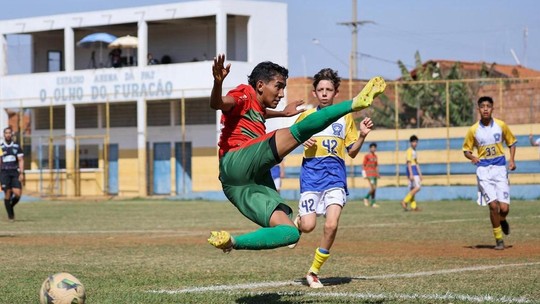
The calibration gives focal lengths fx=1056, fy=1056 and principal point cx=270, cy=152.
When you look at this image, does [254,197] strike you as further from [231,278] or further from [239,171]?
[231,278]

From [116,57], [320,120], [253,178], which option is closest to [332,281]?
[253,178]

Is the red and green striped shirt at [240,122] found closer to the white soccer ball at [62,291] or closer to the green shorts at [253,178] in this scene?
the green shorts at [253,178]

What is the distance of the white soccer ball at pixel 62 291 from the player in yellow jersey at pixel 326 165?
11.7 feet

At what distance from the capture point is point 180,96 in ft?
167

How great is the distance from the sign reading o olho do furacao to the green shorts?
4282cm

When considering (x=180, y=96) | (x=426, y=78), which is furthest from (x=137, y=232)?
(x=426, y=78)

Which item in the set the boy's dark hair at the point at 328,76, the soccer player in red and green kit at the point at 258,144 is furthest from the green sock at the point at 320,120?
the boy's dark hair at the point at 328,76

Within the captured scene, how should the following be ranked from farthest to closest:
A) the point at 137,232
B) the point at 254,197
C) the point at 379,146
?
the point at 379,146
the point at 137,232
the point at 254,197

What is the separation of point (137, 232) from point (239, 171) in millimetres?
12643

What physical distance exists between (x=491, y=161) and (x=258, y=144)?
26.6ft

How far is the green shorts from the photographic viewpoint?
28.5 ft

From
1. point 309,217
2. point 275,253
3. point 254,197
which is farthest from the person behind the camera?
point 275,253

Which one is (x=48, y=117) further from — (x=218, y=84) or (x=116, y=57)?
(x=218, y=84)

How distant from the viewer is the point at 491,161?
1606cm
